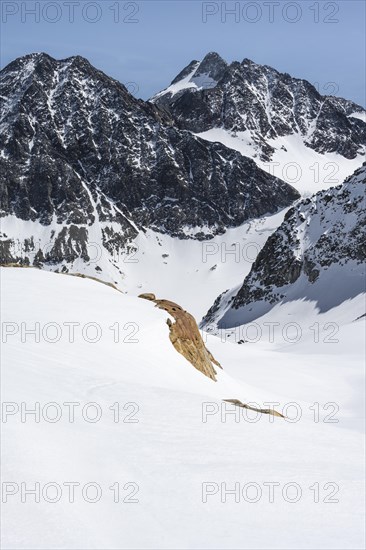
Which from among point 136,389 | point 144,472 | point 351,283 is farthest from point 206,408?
point 351,283

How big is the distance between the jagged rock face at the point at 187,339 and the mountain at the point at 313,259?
72505mm

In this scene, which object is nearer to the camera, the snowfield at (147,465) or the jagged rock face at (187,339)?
the snowfield at (147,465)

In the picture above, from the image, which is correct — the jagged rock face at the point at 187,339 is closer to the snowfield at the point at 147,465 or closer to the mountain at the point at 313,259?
the snowfield at the point at 147,465

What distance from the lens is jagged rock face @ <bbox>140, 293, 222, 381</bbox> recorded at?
2206cm

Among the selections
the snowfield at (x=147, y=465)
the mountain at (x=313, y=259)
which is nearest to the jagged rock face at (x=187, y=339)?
the snowfield at (x=147, y=465)

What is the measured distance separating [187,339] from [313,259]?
85.9 meters

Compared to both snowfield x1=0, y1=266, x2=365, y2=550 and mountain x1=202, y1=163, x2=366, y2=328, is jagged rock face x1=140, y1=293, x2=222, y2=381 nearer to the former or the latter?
snowfield x1=0, y1=266, x2=365, y2=550

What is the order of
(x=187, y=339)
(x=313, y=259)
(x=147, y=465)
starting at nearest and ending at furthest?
(x=147, y=465), (x=187, y=339), (x=313, y=259)

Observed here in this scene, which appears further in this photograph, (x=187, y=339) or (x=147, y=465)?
(x=187, y=339)

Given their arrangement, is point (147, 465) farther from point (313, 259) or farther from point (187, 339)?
point (313, 259)

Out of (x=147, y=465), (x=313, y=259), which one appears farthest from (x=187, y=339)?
(x=313, y=259)

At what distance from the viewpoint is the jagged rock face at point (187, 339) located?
2206 cm

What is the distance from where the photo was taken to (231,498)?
26.3 ft

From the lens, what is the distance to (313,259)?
106125 mm
